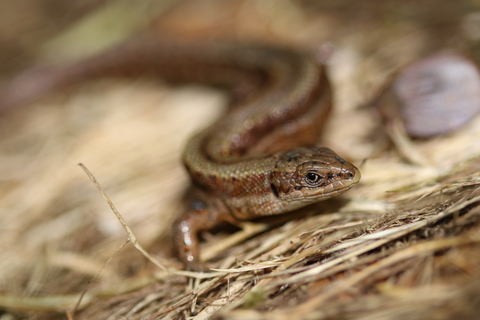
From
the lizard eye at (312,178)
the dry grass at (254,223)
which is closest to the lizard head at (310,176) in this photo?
the lizard eye at (312,178)

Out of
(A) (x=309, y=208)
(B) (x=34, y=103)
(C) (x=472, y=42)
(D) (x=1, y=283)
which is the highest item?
(C) (x=472, y=42)

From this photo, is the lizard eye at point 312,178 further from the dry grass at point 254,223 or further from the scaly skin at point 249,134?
the dry grass at point 254,223

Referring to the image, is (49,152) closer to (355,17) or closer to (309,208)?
(309,208)

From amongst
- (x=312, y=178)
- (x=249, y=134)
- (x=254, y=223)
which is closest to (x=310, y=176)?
(x=312, y=178)

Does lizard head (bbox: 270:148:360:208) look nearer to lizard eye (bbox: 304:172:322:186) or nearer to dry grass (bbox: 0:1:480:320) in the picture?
lizard eye (bbox: 304:172:322:186)

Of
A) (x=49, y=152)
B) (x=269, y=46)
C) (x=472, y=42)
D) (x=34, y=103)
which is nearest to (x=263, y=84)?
(x=269, y=46)

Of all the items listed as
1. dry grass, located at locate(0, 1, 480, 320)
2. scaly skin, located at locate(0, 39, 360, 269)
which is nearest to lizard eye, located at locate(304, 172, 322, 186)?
scaly skin, located at locate(0, 39, 360, 269)
